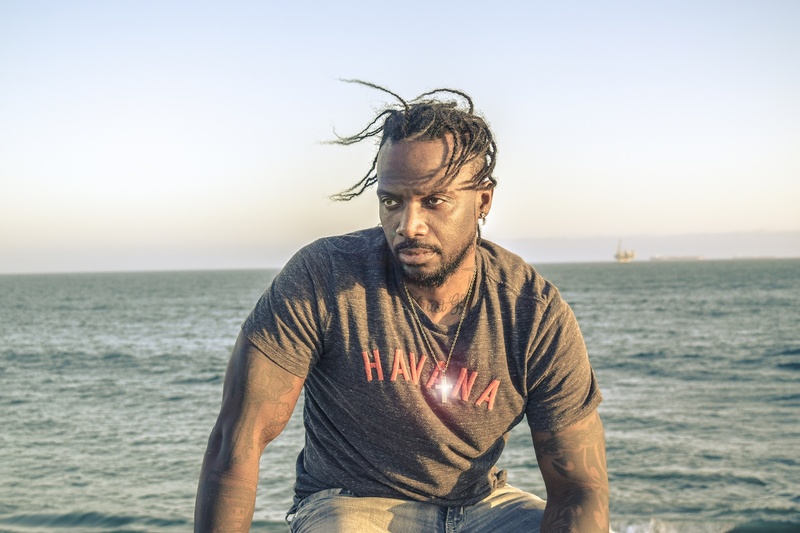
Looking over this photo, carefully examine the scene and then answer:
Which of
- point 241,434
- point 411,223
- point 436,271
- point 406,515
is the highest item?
point 411,223

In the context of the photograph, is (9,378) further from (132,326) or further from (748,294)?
(748,294)

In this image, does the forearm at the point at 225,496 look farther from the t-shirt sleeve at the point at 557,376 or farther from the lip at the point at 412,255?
the t-shirt sleeve at the point at 557,376

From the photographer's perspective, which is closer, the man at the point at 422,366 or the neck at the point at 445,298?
the man at the point at 422,366

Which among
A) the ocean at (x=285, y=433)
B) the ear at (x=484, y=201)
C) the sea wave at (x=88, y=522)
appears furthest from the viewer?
the ocean at (x=285, y=433)

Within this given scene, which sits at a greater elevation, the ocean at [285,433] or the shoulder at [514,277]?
the shoulder at [514,277]

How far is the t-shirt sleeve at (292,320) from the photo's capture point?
279cm

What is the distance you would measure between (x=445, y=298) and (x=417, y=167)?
52cm

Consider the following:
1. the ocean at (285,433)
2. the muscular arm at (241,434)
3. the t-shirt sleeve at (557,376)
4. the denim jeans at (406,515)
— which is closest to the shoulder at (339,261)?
the muscular arm at (241,434)

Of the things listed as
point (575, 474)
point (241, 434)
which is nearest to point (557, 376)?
point (575, 474)

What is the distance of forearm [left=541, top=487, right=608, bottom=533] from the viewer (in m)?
2.85

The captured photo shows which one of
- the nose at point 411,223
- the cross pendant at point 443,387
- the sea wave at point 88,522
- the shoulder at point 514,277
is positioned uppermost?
the nose at point 411,223

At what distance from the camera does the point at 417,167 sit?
287 cm

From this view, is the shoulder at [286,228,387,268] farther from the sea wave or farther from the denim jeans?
the sea wave

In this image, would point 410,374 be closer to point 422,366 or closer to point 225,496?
Answer: point 422,366
